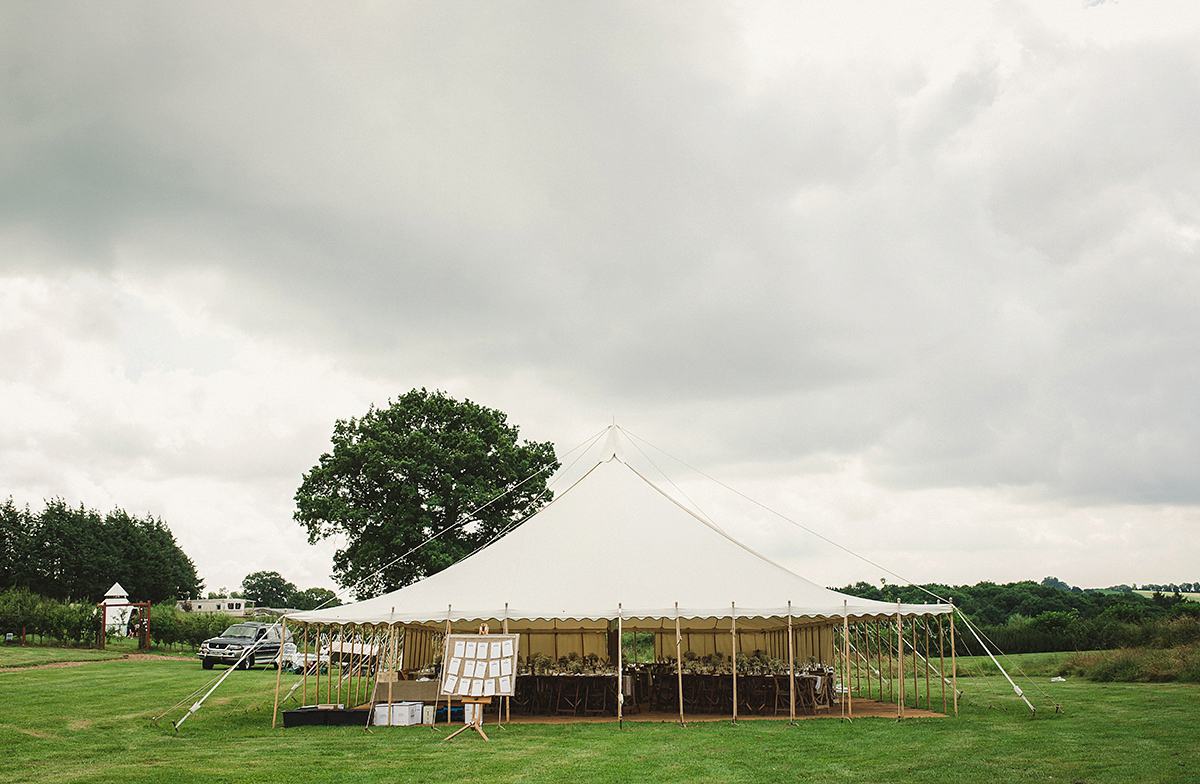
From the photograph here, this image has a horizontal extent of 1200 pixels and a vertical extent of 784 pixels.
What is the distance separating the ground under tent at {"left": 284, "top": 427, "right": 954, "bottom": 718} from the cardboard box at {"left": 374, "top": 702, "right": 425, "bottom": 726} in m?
0.23

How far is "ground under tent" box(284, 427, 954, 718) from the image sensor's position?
12.6m

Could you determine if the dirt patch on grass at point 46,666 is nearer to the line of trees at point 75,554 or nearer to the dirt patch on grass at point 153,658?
the dirt patch on grass at point 153,658

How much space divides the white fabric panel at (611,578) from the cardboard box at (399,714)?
120 cm

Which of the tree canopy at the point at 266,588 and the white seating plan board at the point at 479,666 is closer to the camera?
the white seating plan board at the point at 479,666

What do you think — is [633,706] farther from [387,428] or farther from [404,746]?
[387,428]

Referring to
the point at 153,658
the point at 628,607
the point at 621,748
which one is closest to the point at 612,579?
the point at 628,607

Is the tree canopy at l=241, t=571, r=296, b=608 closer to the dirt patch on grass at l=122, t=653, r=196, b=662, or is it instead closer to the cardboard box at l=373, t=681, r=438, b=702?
the dirt patch on grass at l=122, t=653, r=196, b=662

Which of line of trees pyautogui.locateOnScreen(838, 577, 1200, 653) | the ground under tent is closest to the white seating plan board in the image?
the ground under tent

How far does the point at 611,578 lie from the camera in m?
13.7

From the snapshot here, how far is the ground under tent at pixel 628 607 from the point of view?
12555 mm

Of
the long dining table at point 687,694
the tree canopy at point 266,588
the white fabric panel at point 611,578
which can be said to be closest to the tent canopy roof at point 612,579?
the white fabric panel at point 611,578

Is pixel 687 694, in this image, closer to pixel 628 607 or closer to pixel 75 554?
pixel 628 607

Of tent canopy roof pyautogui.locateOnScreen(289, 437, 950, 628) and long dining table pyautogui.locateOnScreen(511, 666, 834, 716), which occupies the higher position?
tent canopy roof pyautogui.locateOnScreen(289, 437, 950, 628)

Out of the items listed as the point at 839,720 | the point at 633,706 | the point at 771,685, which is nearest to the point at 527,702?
the point at 633,706
